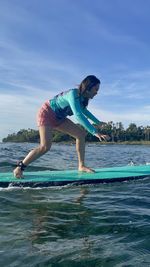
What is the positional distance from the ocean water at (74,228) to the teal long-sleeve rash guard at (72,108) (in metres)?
1.39

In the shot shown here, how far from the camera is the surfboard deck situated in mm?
7859

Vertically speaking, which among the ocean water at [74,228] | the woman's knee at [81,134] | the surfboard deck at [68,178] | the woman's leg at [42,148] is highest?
the woman's knee at [81,134]

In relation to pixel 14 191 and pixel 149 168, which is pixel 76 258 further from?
pixel 149 168

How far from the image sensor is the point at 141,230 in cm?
487

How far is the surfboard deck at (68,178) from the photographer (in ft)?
25.8

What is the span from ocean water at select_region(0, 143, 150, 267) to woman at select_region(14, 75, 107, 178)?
3.23 ft

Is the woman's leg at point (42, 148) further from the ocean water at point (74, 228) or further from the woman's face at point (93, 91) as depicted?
the woman's face at point (93, 91)

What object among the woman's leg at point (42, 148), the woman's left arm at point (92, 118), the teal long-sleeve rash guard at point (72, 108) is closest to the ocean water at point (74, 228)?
the woman's leg at point (42, 148)

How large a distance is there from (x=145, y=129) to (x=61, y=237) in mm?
177639

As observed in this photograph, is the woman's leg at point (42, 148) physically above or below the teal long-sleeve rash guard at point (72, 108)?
below

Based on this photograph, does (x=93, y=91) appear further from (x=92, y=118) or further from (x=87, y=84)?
(x=92, y=118)

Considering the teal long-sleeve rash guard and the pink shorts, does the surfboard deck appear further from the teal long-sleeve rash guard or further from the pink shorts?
the pink shorts

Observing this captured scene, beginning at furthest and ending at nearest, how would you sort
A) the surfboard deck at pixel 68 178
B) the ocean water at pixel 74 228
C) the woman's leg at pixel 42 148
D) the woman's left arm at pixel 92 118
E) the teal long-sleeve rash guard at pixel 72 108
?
the woman's left arm at pixel 92 118
the woman's leg at pixel 42 148
the teal long-sleeve rash guard at pixel 72 108
the surfboard deck at pixel 68 178
the ocean water at pixel 74 228

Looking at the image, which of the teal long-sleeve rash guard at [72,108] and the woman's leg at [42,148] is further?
the woman's leg at [42,148]
